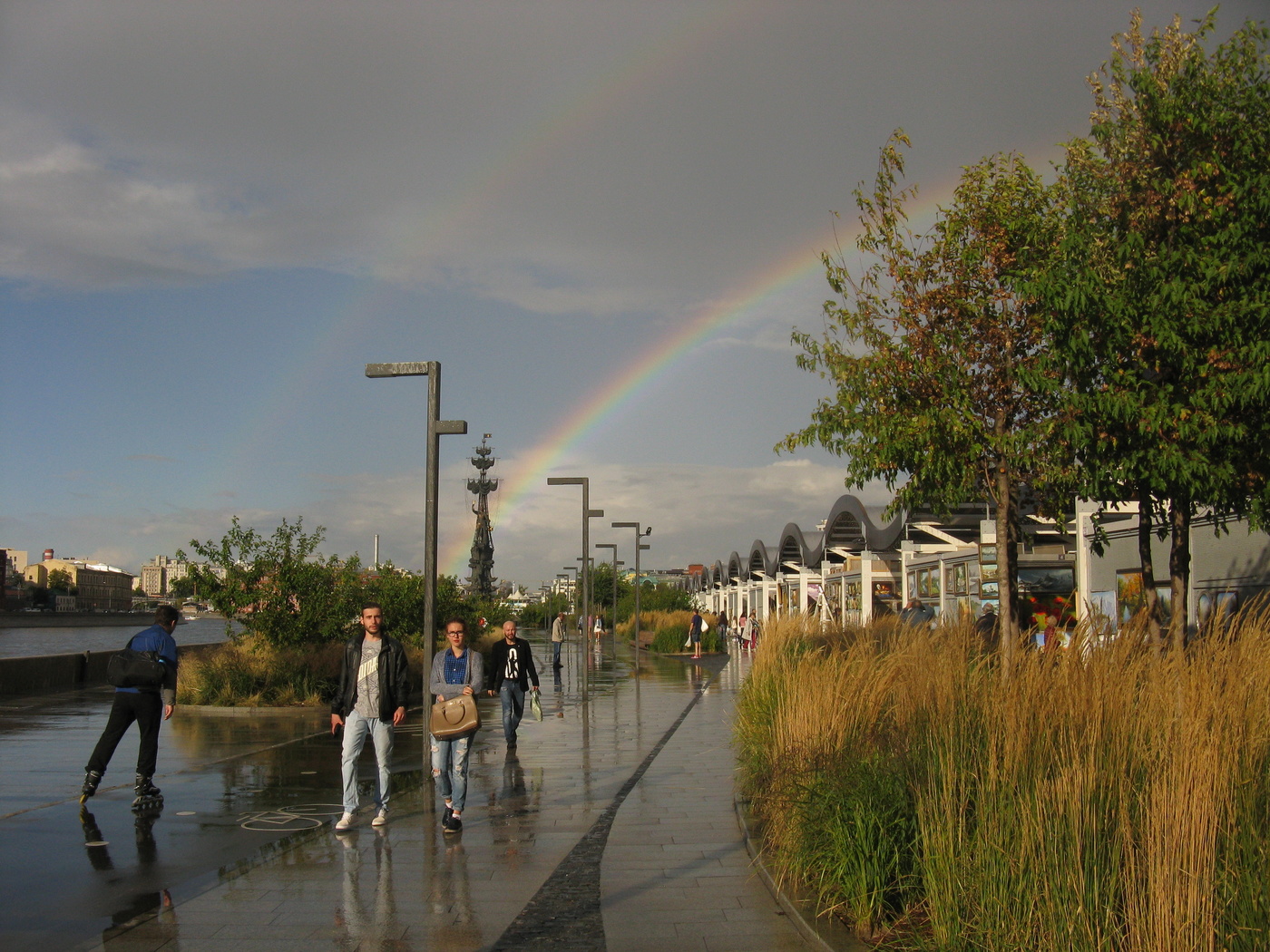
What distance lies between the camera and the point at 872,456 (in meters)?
14.2

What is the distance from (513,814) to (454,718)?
1184 mm

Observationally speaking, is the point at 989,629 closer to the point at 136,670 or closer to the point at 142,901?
the point at 136,670

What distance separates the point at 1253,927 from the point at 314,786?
9199 mm

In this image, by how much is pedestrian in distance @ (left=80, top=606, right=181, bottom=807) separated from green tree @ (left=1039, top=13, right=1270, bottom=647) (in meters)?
8.21

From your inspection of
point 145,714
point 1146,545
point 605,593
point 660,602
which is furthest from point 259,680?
point 605,593

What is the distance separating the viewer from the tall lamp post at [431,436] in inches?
416

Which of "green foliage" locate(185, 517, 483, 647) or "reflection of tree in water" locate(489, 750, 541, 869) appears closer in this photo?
"reflection of tree in water" locate(489, 750, 541, 869)

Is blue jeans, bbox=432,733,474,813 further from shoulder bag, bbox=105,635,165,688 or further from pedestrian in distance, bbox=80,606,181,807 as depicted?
shoulder bag, bbox=105,635,165,688

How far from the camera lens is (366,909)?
6.57m

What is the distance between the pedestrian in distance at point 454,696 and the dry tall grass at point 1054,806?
8.65 ft

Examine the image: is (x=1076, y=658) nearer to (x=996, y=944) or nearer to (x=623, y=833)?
(x=996, y=944)

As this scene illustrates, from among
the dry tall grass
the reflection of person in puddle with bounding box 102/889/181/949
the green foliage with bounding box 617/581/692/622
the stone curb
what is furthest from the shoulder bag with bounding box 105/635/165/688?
the green foliage with bounding box 617/581/692/622

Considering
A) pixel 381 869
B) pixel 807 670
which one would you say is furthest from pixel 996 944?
pixel 807 670

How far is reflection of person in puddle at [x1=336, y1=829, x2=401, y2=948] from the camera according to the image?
5957 millimetres
